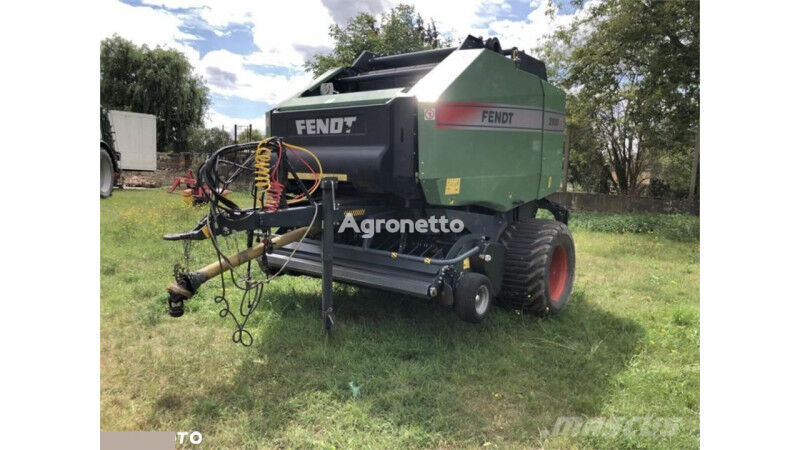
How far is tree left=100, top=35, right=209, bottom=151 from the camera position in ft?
13.6

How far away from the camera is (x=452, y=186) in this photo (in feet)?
12.2

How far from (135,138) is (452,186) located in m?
5.39

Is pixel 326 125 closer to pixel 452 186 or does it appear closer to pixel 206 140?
pixel 452 186

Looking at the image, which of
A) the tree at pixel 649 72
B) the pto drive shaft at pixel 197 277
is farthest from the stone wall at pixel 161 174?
the tree at pixel 649 72

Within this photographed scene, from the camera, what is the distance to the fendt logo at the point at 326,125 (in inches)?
150

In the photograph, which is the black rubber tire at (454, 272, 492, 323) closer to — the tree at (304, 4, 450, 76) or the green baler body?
the green baler body

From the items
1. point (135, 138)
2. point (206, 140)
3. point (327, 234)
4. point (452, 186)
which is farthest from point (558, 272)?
point (135, 138)

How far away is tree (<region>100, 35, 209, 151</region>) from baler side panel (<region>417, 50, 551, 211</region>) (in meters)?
2.04

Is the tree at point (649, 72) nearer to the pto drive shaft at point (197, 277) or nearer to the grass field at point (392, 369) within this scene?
the grass field at point (392, 369)

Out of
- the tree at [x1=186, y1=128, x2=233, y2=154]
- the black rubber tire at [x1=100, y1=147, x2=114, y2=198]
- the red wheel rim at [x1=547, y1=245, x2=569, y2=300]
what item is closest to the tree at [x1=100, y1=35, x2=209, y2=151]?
the tree at [x1=186, y1=128, x2=233, y2=154]

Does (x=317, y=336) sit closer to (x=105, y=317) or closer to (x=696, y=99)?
(x=105, y=317)

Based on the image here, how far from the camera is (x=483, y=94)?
392cm

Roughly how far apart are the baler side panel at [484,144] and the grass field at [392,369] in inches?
42.1

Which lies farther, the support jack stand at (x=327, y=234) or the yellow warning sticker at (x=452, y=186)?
the yellow warning sticker at (x=452, y=186)
